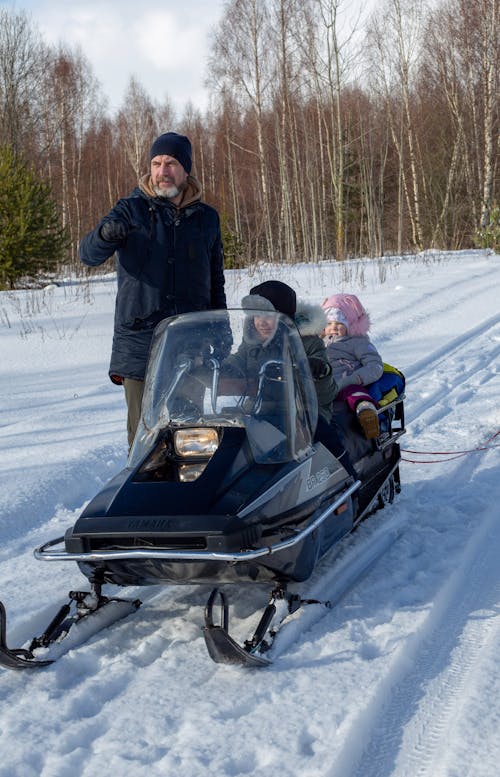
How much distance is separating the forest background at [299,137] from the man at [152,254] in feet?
39.6

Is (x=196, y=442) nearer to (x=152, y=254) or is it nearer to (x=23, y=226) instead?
(x=152, y=254)

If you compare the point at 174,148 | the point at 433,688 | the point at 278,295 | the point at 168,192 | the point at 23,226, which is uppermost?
the point at 23,226

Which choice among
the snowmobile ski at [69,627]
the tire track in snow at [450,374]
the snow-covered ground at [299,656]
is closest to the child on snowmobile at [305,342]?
the snow-covered ground at [299,656]

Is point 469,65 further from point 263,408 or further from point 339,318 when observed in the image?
point 263,408

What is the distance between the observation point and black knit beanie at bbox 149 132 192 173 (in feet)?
13.6

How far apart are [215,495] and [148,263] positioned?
1.51m

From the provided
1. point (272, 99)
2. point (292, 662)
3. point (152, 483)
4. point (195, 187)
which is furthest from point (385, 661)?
point (272, 99)

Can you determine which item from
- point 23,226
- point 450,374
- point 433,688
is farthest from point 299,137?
point 433,688

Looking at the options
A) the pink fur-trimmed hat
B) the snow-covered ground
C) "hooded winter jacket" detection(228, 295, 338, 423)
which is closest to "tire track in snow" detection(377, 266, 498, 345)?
the snow-covered ground

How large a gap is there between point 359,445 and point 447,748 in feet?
7.06

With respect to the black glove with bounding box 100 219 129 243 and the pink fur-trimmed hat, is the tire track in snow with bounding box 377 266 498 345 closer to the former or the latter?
the pink fur-trimmed hat

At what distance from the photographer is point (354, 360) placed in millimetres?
5168

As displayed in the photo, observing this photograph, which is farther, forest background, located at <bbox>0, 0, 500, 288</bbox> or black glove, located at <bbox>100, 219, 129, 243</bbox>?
forest background, located at <bbox>0, 0, 500, 288</bbox>

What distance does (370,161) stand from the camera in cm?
3122
